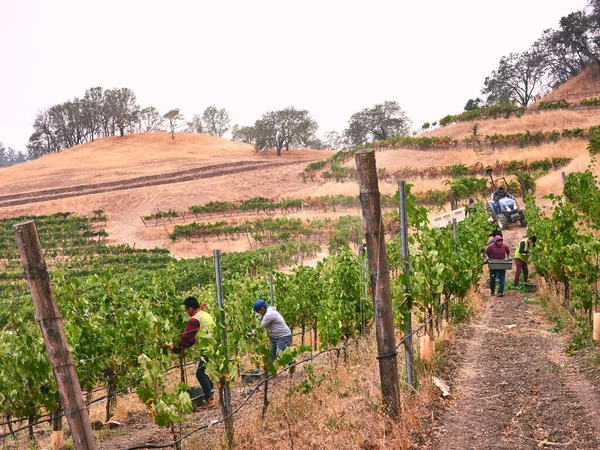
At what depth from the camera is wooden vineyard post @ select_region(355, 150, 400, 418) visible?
A: 5.31m

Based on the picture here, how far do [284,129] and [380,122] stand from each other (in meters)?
13.4

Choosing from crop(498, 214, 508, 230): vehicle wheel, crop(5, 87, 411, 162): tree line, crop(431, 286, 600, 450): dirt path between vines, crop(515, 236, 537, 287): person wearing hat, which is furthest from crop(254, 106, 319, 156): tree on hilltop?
crop(431, 286, 600, 450): dirt path between vines

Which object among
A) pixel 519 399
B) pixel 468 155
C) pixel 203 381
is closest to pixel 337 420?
pixel 519 399

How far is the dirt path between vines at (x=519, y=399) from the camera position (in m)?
5.20

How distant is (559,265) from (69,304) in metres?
7.91

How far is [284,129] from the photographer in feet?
272

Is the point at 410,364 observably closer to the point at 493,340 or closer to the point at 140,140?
the point at 493,340

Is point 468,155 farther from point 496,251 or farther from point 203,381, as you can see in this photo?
point 203,381

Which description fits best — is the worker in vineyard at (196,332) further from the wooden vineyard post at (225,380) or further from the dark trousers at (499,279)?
the dark trousers at (499,279)

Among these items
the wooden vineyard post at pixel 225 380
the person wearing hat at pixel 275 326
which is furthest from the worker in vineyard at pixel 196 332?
the person wearing hat at pixel 275 326

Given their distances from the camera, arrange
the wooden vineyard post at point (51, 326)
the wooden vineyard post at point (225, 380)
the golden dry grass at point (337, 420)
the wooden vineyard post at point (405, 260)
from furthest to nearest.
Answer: the wooden vineyard post at point (405, 260) < the wooden vineyard post at point (225, 380) < the golden dry grass at point (337, 420) < the wooden vineyard post at point (51, 326)

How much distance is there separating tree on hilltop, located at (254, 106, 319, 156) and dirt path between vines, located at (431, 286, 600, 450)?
74.3m

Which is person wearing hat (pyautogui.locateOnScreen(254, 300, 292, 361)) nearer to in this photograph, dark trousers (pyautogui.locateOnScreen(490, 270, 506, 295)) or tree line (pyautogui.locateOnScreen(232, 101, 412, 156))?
dark trousers (pyautogui.locateOnScreen(490, 270, 506, 295))

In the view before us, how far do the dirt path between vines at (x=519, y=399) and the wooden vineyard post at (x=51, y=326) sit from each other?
3.05 meters
